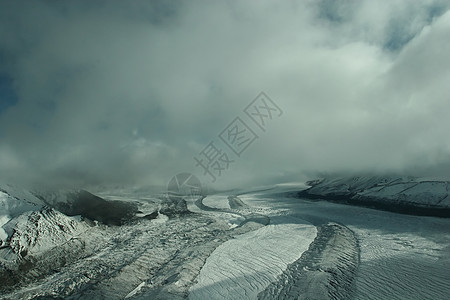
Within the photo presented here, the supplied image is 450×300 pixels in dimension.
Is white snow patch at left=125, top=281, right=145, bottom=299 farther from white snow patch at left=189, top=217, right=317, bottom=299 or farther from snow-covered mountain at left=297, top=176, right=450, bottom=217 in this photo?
snow-covered mountain at left=297, top=176, right=450, bottom=217

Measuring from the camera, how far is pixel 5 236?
1559 cm

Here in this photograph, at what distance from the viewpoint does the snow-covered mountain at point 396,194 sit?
25.3m

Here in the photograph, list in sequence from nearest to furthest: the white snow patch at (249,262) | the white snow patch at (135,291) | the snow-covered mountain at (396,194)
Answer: the white snow patch at (135,291)
the white snow patch at (249,262)
the snow-covered mountain at (396,194)

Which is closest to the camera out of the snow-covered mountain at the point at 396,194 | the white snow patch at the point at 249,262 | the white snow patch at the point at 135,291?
the white snow patch at the point at 135,291

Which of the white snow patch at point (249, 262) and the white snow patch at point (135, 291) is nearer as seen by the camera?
the white snow patch at point (135, 291)

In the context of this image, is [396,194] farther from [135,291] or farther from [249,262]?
[135,291]

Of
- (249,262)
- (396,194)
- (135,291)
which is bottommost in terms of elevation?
(135,291)

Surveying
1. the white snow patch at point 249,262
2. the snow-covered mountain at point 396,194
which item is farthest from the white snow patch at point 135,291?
the snow-covered mountain at point 396,194

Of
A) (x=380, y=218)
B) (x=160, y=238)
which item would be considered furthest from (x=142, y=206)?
(x=380, y=218)

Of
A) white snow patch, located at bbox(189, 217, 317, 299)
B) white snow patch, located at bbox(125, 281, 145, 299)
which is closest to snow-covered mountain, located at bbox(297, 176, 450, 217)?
white snow patch, located at bbox(189, 217, 317, 299)

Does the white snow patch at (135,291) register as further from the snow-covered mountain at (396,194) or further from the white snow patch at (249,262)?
the snow-covered mountain at (396,194)

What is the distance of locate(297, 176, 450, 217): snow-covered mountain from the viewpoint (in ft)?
82.9

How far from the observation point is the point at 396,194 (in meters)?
30.0

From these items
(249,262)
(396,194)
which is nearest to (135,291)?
(249,262)
